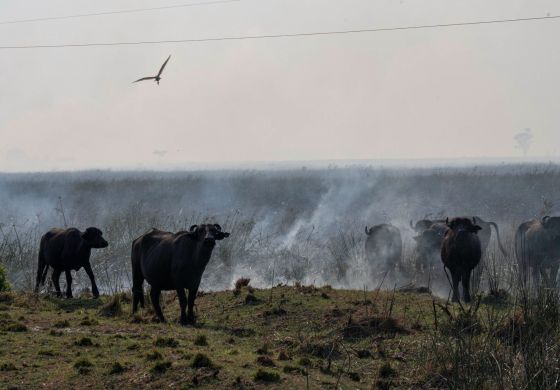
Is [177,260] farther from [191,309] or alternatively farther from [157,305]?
[191,309]

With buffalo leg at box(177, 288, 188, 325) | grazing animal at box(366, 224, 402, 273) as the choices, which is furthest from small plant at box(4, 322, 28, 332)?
grazing animal at box(366, 224, 402, 273)

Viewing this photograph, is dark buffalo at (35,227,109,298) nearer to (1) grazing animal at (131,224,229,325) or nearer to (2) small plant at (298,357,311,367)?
(1) grazing animal at (131,224,229,325)

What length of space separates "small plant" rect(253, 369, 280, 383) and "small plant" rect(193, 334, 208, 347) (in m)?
2.41

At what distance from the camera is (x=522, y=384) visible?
33.8ft

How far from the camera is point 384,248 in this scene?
2664 cm

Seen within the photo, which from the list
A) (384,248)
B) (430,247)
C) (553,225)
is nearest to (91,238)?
(384,248)

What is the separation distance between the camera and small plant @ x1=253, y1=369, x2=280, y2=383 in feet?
38.1

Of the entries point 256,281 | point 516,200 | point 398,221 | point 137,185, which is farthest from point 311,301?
Answer: point 137,185

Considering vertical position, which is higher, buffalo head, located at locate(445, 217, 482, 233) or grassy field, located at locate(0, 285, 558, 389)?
buffalo head, located at locate(445, 217, 482, 233)

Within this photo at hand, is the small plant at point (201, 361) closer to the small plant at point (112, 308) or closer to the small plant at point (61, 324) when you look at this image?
the small plant at point (61, 324)

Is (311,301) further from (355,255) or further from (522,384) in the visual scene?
(355,255)

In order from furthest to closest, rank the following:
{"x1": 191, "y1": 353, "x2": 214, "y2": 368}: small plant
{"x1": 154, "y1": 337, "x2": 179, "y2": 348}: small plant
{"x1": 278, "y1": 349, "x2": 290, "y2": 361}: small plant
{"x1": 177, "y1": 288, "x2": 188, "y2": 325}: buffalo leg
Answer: {"x1": 177, "y1": 288, "x2": 188, "y2": 325}: buffalo leg
{"x1": 154, "y1": 337, "x2": 179, "y2": 348}: small plant
{"x1": 278, "y1": 349, "x2": 290, "y2": 361}: small plant
{"x1": 191, "y1": 353, "x2": 214, "y2": 368}: small plant

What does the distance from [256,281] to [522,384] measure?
1770 centimetres

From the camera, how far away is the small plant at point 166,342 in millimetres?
13586
